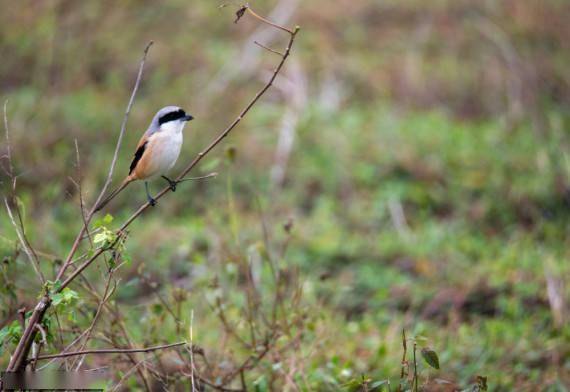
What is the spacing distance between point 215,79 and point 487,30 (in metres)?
3.91

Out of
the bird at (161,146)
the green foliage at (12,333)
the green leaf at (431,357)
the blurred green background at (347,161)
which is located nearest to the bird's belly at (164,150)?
the bird at (161,146)

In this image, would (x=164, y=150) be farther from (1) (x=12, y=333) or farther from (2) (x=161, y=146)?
(1) (x=12, y=333)

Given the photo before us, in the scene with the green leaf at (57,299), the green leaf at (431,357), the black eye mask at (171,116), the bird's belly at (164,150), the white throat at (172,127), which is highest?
the black eye mask at (171,116)

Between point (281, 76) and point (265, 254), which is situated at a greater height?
point (281, 76)

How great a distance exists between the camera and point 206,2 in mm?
11242

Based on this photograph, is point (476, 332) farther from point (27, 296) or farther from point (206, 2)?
point (206, 2)

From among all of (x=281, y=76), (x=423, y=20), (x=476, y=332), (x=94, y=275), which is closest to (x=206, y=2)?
(x=281, y=76)

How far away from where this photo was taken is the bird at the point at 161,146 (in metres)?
3.56

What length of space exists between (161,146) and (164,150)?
28mm

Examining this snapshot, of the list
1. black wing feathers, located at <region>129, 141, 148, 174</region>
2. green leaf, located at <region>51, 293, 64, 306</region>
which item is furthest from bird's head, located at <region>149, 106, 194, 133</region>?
green leaf, located at <region>51, 293, 64, 306</region>

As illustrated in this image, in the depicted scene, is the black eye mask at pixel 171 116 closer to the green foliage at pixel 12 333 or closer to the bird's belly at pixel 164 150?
the bird's belly at pixel 164 150

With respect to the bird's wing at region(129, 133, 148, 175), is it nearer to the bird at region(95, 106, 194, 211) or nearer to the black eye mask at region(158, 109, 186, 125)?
the bird at region(95, 106, 194, 211)

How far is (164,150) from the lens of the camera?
3561 millimetres

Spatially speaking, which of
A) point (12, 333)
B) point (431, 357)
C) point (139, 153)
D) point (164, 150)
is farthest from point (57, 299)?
point (431, 357)
